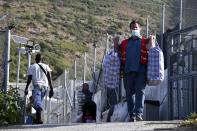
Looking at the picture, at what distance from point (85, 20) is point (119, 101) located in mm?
58112

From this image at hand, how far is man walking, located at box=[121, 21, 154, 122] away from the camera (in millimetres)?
Answer: 11422

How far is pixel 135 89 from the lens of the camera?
1148 centimetres

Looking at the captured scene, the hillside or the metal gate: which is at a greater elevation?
the hillside

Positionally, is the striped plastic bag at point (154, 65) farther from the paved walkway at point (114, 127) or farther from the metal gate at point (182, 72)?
the paved walkway at point (114, 127)

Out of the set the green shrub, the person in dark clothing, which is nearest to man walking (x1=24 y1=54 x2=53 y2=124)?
the green shrub

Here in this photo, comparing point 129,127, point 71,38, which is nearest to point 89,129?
point 129,127

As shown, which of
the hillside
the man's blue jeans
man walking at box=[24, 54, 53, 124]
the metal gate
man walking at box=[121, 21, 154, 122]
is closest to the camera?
the man's blue jeans

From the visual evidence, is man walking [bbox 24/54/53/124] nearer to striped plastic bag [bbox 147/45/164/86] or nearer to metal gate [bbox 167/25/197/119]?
metal gate [bbox 167/25/197/119]

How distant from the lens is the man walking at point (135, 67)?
11.4m

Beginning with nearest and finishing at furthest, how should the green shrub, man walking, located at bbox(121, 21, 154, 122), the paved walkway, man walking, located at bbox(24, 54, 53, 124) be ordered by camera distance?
the paved walkway < man walking, located at bbox(121, 21, 154, 122) < the green shrub < man walking, located at bbox(24, 54, 53, 124)

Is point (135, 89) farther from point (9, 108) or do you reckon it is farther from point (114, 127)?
point (9, 108)

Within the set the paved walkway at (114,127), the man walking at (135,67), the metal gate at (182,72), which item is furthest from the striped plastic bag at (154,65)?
the paved walkway at (114,127)

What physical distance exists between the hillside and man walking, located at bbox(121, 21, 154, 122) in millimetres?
45888

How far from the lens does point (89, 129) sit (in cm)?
970
